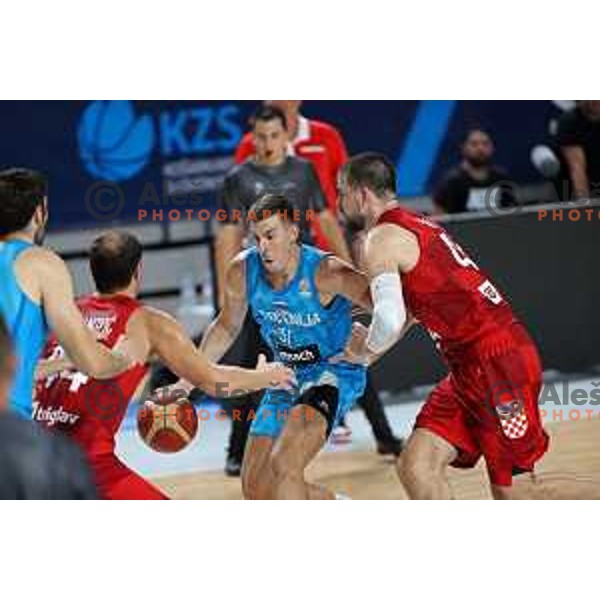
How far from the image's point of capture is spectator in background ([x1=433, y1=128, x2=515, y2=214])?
7129 mm

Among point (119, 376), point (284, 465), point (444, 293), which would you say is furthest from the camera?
point (284, 465)

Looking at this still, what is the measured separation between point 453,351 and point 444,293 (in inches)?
9.0

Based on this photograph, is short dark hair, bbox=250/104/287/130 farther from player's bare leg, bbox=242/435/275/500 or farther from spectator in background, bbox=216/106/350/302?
player's bare leg, bbox=242/435/275/500

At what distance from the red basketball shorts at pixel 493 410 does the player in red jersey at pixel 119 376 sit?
661 mm

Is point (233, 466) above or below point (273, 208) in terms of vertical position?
below

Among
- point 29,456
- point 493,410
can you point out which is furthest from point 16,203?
point 29,456

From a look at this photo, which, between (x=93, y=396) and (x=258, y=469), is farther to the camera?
(x=258, y=469)

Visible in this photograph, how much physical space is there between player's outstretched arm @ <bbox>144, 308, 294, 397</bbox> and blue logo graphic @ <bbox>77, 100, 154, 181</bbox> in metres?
1.92

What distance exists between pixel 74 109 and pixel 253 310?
2193 mm

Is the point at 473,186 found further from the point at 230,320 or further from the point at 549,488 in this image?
the point at 549,488

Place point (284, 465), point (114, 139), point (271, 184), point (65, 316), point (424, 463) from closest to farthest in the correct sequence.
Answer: point (65, 316), point (424, 463), point (284, 465), point (271, 184), point (114, 139)

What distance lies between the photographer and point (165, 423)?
5699mm

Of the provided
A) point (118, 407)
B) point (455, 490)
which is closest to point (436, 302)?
point (455, 490)
